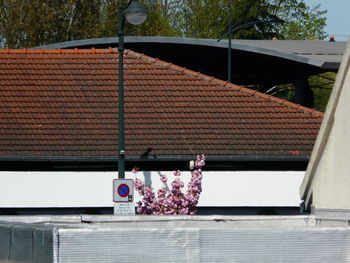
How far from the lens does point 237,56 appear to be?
40375 mm

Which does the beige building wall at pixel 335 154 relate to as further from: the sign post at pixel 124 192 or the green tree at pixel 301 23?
the green tree at pixel 301 23

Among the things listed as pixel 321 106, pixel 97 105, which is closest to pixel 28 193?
pixel 97 105

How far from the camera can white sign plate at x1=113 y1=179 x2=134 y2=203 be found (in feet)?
72.8

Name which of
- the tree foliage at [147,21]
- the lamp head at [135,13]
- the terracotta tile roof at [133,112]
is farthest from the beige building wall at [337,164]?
the tree foliage at [147,21]

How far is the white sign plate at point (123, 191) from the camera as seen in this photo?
22.2 m

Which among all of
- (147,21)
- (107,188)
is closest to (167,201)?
(107,188)

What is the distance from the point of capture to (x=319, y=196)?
19781 millimetres

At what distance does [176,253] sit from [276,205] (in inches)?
636

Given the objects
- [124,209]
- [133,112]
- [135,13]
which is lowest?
[124,209]

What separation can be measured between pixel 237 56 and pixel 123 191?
62.9 feet

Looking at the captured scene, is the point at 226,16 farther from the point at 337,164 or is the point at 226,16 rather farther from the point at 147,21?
the point at 337,164

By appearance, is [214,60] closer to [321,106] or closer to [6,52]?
[6,52]

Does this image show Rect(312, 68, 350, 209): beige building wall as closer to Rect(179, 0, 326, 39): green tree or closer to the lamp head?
the lamp head

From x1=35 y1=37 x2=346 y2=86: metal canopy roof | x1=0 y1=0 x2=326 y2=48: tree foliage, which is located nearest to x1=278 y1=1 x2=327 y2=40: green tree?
x1=0 y1=0 x2=326 y2=48: tree foliage
